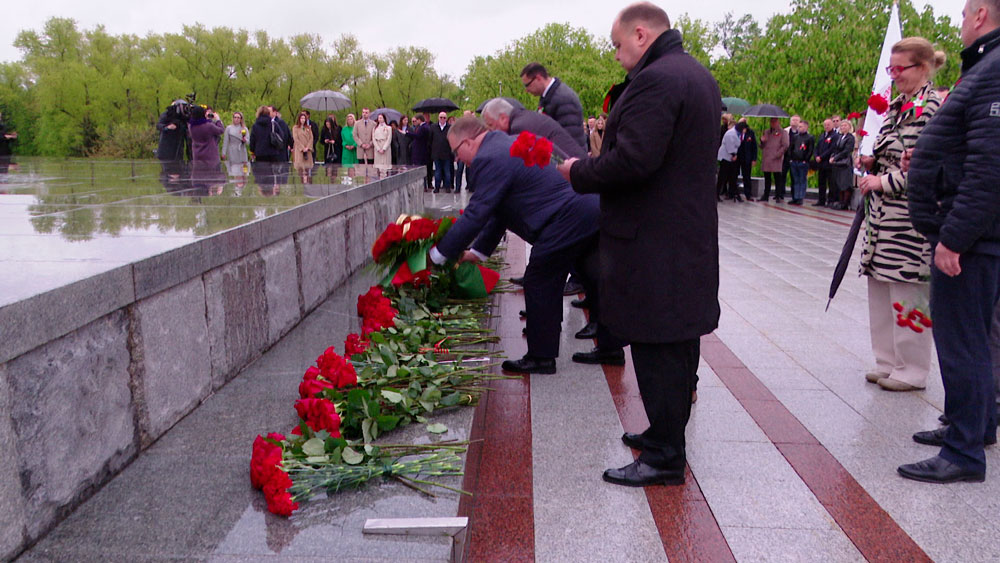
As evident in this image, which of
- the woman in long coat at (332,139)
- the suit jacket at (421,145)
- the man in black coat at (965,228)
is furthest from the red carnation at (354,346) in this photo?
the woman in long coat at (332,139)

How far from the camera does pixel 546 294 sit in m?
4.98

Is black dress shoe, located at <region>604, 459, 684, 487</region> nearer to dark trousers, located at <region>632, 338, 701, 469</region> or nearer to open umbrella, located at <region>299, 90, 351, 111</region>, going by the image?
dark trousers, located at <region>632, 338, 701, 469</region>

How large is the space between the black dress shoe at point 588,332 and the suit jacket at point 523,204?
1.18 m

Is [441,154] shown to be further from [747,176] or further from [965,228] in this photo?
[965,228]

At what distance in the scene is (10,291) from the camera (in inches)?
98.6

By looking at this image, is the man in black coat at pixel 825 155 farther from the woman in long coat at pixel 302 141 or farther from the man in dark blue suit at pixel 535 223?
the man in dark blue suit at pixel 535 223

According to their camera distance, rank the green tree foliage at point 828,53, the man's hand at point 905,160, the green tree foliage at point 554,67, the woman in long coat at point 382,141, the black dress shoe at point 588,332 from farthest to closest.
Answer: the green tree foliage at point 554,67 → the green tree foliage at point 828,53 → the woman in long coat at point 382,141 → the black dress shoe at point 588,332 → the man's hand at point 905,160

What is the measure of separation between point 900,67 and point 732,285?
13.7ft

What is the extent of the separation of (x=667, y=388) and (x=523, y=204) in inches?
76.3

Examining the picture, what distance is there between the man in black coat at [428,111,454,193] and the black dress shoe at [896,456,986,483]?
54.2 ft

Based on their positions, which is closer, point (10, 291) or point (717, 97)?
point (10, 291)

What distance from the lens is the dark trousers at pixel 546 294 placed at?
195 inches

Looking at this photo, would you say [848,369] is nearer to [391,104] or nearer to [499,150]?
[499,150]

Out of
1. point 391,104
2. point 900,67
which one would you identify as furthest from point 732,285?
point 391,104
